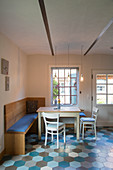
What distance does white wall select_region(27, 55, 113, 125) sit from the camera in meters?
5.80

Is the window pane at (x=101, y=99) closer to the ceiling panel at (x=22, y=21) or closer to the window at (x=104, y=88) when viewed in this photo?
the window at (x=104, y=88)

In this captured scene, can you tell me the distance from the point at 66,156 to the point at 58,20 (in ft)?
9.14

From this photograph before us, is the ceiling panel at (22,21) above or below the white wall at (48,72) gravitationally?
above

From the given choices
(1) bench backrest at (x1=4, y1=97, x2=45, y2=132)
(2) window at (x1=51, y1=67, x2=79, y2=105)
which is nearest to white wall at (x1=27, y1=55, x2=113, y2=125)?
(2) window at (x1=51, y1=67, x2=79, y2=105)

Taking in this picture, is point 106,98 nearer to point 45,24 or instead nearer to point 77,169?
point 77,169

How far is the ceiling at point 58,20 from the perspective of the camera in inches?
85.3

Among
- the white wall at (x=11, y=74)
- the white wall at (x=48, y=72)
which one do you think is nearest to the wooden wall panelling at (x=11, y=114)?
the white wall at (x=11, y=74)

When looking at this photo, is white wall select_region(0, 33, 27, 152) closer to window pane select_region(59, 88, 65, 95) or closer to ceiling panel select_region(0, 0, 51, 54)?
ceiling panel select_region(0, 0, 51, 54)

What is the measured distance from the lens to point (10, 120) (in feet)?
12.2

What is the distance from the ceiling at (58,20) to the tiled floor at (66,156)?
8.87 ft

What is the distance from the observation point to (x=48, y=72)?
19.1ft

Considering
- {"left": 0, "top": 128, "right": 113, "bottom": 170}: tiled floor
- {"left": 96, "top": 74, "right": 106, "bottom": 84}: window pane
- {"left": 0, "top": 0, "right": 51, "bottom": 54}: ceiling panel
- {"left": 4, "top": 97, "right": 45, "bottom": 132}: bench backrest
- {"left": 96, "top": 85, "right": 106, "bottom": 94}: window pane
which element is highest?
{"left": 0, "top": 0, "right": 51, "bottom": 54}: ceiling panel

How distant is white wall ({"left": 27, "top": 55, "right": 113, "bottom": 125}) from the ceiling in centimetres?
193

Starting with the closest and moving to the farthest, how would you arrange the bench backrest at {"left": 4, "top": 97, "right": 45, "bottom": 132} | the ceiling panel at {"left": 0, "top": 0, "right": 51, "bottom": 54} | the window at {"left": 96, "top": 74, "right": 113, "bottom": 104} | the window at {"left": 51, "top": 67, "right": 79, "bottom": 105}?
the ceiling panel at {"left": 0, "top": 0, "right": 51, "bottom": 54}
the bench backrest at {"left": 4, "top": 97, "right": 45, "bottom": 132}
the window at {"left": 96, "top": 74, "right": 113, "bottom": 104}
the window at {"left": 51, "top": 67, "right": 79, "bottom": 105}
